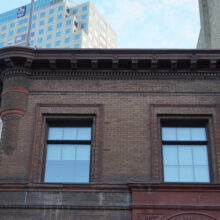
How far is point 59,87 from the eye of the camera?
15.1 meters

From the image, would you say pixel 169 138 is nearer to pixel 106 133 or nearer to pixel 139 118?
pixel 139 118

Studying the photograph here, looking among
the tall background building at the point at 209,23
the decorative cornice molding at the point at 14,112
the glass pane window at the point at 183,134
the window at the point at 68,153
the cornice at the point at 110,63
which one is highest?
the tall background building at the point at 209,23

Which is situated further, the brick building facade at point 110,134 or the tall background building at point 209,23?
the tall background building at point 209,23

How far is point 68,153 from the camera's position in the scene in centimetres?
1432

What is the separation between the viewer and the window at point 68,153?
13.9 meters

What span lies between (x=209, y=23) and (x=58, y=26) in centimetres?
9031

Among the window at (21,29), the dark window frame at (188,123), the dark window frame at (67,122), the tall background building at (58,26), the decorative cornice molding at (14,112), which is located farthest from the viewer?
the window at (21,29)

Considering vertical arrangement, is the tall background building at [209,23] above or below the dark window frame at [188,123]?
above

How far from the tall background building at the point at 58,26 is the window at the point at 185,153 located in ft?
307

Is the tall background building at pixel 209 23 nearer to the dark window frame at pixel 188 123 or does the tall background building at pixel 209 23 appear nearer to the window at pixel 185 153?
the dark window frame at pixel 188 123

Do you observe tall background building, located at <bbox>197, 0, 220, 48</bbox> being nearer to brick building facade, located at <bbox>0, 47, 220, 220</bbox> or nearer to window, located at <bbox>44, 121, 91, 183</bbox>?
brick building facade, located at <bbox>0, 47, 220, 220</bbox>

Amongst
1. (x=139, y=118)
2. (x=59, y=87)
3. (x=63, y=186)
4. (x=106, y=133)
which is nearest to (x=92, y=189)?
(x=63, y=186)

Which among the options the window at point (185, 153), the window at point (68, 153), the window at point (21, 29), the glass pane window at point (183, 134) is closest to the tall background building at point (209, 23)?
the glass pane window at point (183, 134)

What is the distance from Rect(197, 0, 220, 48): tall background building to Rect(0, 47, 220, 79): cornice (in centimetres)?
870
